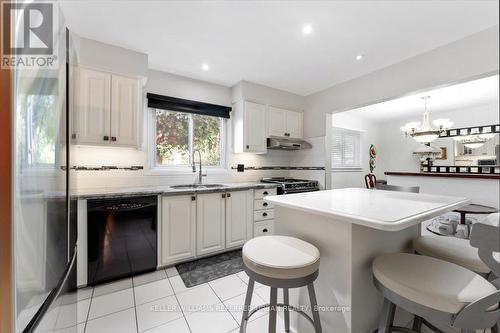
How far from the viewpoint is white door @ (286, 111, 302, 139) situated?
12.3ft

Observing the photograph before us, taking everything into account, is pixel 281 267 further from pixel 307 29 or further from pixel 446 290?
pixel 307 29

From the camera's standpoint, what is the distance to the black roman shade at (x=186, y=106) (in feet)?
9.18

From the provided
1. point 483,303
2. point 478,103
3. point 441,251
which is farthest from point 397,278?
point 478,103

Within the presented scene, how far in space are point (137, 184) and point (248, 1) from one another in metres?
2.36

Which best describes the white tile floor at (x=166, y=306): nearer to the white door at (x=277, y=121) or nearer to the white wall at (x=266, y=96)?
the white door at (x=277, y=121)

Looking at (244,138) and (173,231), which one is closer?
(173,231)

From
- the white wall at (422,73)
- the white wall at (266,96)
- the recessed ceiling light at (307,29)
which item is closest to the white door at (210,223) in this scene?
the white wall at (266,96)

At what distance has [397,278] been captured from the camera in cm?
93

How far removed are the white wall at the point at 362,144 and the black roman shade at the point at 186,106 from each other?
2.95 meters

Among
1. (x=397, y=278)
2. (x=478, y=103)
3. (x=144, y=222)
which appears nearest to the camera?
(x=397, y=278)

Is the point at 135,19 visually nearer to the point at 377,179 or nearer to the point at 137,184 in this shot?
the point at 137,184

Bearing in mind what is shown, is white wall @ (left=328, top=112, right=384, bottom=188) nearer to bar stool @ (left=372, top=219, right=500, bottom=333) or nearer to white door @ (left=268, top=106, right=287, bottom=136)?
white door @ (left=268, top=106, right=287, bottom=136)

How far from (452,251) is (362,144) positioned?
5.08m

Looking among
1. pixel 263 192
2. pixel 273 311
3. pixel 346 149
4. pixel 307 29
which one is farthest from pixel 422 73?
pixel 346 149
